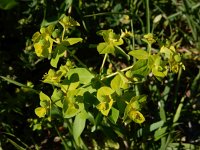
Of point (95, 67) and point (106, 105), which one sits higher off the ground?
point (106, 105)

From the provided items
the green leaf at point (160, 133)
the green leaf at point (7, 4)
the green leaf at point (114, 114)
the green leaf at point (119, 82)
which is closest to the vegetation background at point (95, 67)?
the green leaf at point (160, 133)

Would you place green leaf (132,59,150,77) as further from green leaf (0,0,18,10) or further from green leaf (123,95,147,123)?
green leaf (0,0,18,10)

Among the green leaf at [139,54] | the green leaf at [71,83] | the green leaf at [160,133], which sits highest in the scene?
the green leaf at [139,54]

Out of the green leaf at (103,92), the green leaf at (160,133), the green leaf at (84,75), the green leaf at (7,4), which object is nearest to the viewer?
the green leaf at (7,4)

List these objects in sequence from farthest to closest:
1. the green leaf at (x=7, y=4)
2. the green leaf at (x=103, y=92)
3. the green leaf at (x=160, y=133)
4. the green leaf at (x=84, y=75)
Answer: the green leaf at (x=160, y=133) < the green leaf at (x=84, y=75) < the green leaf at (x=103, y=92) < the green leaf at (x=7, y=4)

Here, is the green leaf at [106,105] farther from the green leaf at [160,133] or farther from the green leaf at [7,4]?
the green leaf at [160,133]

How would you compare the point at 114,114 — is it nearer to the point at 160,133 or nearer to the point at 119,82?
the point at 119,82

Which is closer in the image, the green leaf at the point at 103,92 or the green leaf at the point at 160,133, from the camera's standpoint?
the green leaf at the point at 103,92

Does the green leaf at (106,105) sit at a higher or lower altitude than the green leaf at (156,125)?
higher

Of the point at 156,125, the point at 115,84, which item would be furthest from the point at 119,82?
the point at 156,125
